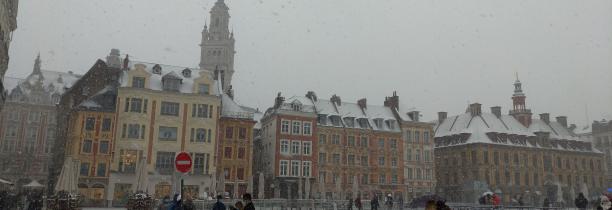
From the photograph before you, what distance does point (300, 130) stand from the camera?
58938 millimetres

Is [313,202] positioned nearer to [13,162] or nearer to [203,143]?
[203,143]

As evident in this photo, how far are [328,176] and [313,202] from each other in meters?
23.4

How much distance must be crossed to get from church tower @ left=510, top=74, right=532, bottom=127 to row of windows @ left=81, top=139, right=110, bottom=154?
190 ft

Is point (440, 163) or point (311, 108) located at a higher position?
point (311, 108)

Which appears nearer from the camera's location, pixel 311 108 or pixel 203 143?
pixel 203 143

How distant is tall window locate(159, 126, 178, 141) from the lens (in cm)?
5103

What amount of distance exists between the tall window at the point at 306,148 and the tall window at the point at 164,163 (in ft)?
48.9

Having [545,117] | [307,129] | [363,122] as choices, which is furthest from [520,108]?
[307,129]

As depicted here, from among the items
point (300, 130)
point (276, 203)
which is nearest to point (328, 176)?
point (300, 130)

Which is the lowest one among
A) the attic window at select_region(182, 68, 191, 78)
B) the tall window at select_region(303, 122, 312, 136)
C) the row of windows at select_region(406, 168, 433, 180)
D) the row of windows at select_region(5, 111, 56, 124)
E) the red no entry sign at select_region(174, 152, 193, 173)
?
the red no entry sign at select_region(174, 152, 193, 173)

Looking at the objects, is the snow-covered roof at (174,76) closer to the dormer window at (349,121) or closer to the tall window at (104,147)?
the tall window at (104,147)

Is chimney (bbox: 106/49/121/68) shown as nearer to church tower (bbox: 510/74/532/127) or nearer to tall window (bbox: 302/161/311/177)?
tall window (bbox: 302/161/311/177)

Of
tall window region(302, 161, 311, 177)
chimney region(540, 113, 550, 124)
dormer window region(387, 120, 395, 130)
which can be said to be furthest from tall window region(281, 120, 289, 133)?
chimney region(540, 113, 550, 124)

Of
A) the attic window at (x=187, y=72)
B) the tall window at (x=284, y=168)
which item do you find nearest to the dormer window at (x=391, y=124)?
the tall window at (x=284, y=168)
